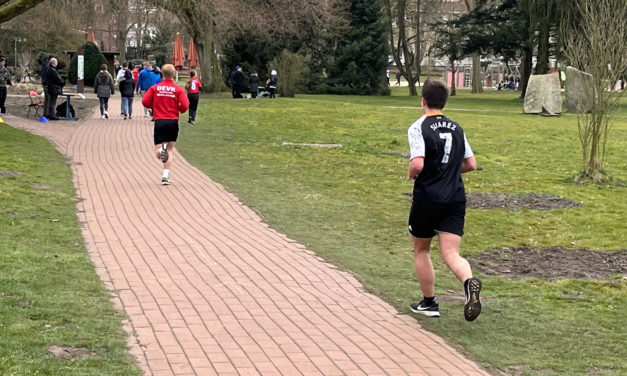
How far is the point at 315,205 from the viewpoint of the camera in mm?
13188

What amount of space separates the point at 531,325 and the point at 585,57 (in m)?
11.1

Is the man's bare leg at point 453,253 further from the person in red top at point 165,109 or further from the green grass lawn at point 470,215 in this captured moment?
the person in red top at point 165,109

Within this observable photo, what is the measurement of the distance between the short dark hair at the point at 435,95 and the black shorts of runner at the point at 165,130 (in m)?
7.63

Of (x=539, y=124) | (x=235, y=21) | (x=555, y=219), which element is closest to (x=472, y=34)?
(x=235, y=21)

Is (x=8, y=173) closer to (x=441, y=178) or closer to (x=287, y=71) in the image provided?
(x=441, y=178)

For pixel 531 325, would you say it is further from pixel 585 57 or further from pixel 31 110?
pixel 31 110

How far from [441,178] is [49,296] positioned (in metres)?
2.99

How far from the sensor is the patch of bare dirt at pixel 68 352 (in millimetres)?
5547

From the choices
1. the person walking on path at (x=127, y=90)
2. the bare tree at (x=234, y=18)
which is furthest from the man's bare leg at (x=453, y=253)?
the bare tree at (x=234, y=18)

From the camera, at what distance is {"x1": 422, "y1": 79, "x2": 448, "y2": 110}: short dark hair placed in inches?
269

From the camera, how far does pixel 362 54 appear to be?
192 ft

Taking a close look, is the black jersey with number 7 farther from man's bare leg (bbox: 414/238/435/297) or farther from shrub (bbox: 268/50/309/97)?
shrub (bbox: 268/50/309/97)

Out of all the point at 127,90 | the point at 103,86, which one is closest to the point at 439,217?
the point at 103,86

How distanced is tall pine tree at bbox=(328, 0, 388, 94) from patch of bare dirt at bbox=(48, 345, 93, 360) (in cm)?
5294
